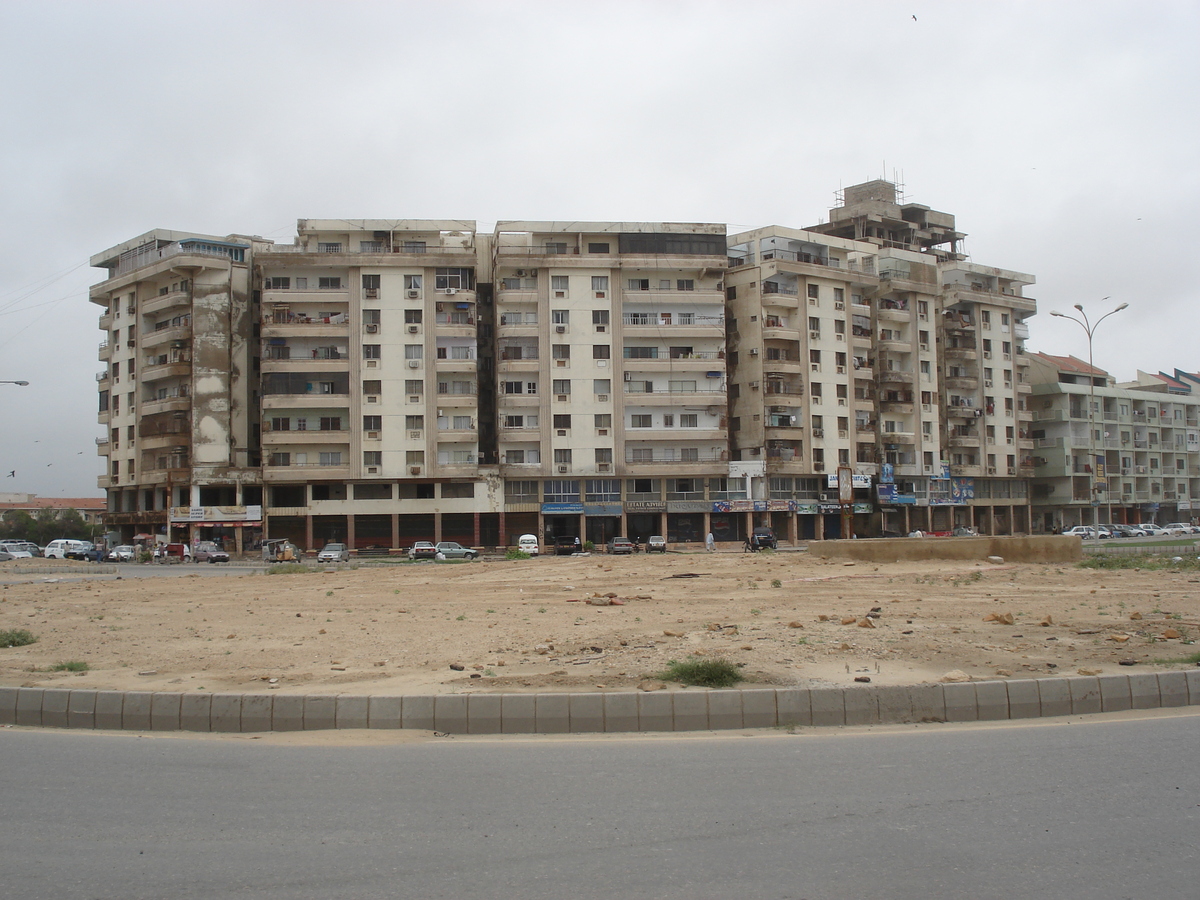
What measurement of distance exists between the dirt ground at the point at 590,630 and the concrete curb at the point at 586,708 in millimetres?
928

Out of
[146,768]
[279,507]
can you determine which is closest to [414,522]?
[279,507]

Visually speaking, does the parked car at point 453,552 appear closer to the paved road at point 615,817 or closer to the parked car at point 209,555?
the parked car at point 209,555

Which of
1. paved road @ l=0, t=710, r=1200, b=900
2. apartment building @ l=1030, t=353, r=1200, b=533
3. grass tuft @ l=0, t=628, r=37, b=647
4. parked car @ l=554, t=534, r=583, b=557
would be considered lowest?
parked car @ l=554, t=534, r=583, b=557

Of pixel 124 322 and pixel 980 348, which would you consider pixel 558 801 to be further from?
pixel 980 348

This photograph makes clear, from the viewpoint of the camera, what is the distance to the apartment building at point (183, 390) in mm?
65438

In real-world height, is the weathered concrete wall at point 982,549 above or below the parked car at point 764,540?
above

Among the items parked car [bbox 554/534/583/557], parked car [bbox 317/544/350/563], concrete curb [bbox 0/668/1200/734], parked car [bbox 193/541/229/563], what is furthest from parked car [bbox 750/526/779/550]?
concrete curb [bbox 0/668/1200/734]

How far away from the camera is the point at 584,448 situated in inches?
2665

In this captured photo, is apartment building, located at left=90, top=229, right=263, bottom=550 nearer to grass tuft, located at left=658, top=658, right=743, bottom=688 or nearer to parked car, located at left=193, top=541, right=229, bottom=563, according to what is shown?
parked car, located at left=193, top=541, right=229, bottom=563

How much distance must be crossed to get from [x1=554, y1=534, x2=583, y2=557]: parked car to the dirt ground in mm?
33572

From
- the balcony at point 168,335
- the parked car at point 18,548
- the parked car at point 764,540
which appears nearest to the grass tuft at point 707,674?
the parked car at point 764,540

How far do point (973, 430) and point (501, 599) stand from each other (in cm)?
7224

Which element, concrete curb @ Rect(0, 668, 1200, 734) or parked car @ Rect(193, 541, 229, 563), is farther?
parked car @ Rect(193, 541, 229, 563)

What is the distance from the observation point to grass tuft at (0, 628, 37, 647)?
14.1 m
